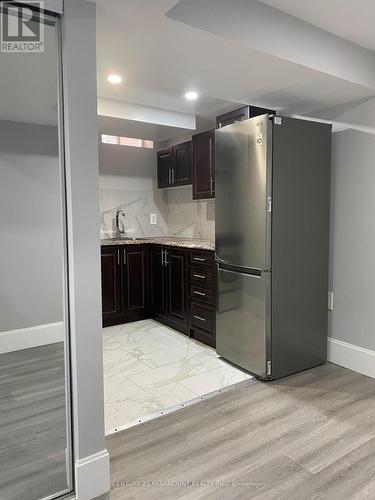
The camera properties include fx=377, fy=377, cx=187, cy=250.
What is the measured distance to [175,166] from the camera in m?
4.55

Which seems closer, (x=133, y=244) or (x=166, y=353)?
(x=166, y=353)

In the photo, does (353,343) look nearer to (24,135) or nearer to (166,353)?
(166,353)

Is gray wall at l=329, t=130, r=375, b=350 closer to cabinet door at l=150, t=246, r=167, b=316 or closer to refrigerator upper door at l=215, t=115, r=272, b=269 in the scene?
refrigerator upper door at l=215, t=115, r=272, b=269

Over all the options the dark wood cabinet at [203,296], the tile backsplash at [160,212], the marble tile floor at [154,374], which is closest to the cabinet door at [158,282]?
the marble tile floor at [154,374]

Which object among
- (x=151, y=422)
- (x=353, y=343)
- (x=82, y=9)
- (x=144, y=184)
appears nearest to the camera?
(x=82, y=9)

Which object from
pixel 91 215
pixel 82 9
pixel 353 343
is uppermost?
pixel 82 9

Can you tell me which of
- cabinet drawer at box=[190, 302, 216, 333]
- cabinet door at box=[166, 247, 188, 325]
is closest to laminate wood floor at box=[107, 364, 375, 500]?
cabinet drawer at box=[190, 302, 216, 333]

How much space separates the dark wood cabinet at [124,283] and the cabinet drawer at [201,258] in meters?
0.85

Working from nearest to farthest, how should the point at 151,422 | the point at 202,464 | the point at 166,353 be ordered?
the point at 202,464, the point at 151,422, the point at 166,353

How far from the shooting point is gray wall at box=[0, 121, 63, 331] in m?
1.85

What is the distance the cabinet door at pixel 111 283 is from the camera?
161 inches

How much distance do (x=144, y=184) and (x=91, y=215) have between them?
3388 millimetres

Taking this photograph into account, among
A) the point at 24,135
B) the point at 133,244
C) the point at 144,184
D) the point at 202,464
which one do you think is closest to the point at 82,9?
the point at 24,135

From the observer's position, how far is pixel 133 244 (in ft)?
14.1
